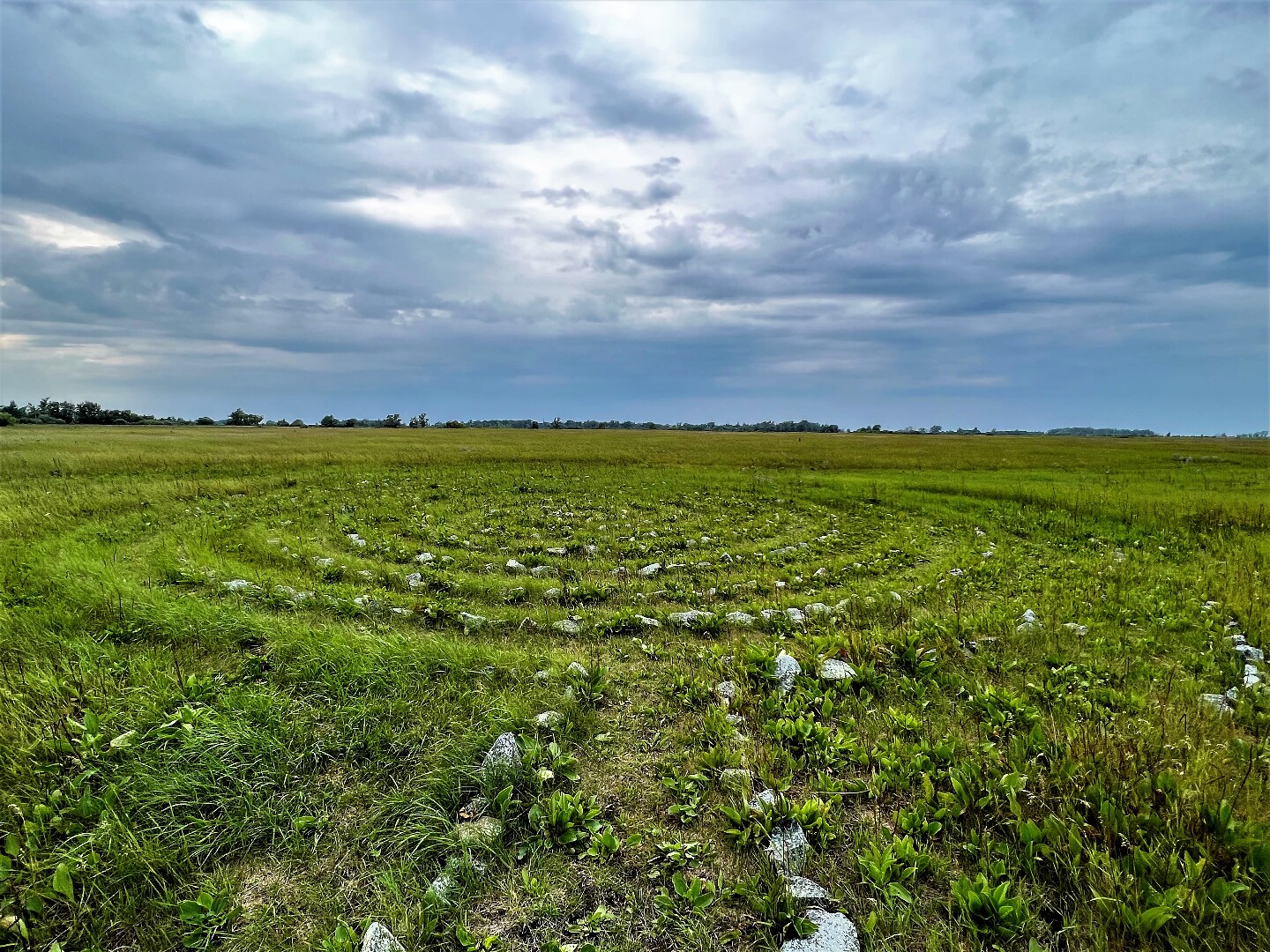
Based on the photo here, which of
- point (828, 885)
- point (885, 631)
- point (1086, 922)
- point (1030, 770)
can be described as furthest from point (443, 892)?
point (885, 631)

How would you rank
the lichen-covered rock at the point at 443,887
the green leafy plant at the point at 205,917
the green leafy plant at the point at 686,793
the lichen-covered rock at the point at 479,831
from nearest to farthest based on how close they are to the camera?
the green leafy plant at the point at 205,917 → the lichen-covered rock at the point at 443,887 → the lichen-covered rock at the point at 479,831 → the green leafy plant at the point at 686,793

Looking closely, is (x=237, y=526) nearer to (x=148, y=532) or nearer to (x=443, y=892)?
(x=148, y=532)

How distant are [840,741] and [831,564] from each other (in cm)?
707

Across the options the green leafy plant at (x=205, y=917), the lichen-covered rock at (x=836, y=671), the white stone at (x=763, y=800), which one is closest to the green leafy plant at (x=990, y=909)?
the white stone at (x=763, y=800)

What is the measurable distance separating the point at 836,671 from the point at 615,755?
2.63 meters

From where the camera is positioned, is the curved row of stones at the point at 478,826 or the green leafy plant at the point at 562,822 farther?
the green leafy plant at the point at 562,822

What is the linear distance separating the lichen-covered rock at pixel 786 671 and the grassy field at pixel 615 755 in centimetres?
15

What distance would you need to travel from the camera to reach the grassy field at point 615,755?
3.05 m

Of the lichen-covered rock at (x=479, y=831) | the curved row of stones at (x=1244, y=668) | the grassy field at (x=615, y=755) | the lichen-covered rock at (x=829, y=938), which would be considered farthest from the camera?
the curved row of stones at (x=1244, y=668)

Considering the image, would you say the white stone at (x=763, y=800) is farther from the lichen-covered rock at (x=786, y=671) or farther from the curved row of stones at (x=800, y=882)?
the lichen-covered rock at (x=786, y=671)

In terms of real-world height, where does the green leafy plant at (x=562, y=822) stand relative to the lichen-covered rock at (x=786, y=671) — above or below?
below

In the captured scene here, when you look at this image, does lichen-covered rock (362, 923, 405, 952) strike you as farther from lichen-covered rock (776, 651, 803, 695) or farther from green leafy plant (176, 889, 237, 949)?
lichen-covered rock (776, 651, 803, 695)

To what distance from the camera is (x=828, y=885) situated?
10.7 feet

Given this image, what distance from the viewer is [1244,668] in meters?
5.91
